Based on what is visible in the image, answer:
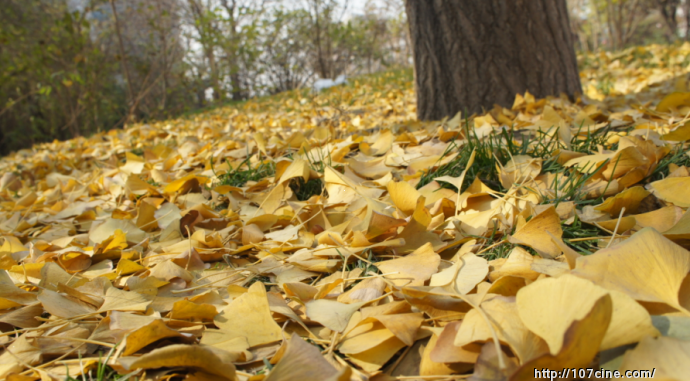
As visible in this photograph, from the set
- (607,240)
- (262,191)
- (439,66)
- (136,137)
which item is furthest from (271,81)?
(607,240)

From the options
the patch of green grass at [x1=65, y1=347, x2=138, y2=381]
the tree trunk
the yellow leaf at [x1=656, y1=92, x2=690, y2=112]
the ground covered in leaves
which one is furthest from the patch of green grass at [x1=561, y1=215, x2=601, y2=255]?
the tree trunk

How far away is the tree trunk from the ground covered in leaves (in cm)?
61

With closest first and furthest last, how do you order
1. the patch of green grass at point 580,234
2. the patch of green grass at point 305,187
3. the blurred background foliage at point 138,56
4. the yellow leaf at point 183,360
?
1. the yellow leaf at point 183,360
2. the patch of green grass at point 580,234
3. the patch of green grass at point 305,187
4. the blurred background foliage at point 138,56

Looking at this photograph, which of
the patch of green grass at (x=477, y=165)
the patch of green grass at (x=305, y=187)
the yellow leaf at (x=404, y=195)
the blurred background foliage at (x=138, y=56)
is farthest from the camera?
the blurred background foliage at (x=138, y=56)

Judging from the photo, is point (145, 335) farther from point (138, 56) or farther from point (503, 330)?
point (138, 56)

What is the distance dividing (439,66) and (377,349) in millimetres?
1843

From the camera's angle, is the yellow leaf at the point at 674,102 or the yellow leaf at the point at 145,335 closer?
the yellow leaf at the point at 145,335

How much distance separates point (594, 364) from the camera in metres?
0.48

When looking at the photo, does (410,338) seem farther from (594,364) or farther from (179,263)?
(179,263)

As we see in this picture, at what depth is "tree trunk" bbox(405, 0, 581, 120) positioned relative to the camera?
202 centimetres

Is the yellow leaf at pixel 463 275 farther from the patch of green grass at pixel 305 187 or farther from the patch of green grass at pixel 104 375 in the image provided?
the patch of green grass at pixel 305 187

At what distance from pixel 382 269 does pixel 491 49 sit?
64.3 inches

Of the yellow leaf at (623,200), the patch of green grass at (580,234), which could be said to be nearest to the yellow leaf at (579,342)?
the patch of green grass at (580,234)

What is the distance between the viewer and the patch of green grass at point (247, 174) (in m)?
1.50
